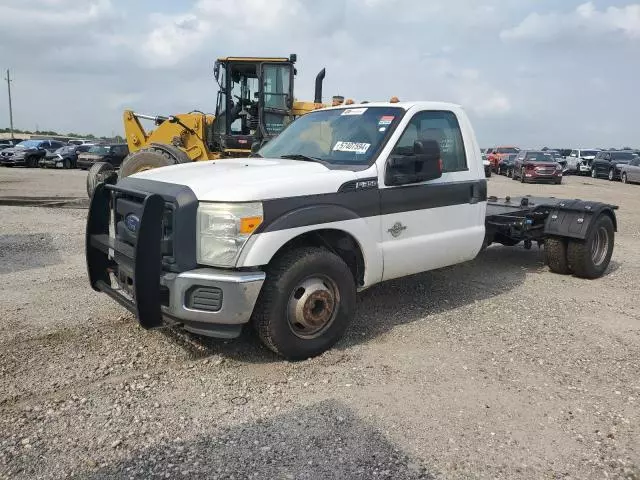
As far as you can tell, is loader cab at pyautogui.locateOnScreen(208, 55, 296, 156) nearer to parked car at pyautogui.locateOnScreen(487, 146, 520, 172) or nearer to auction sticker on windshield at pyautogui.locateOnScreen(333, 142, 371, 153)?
auction sticker on windshield at pyautogui.locateOnScreen(333, 142, 371, 153)

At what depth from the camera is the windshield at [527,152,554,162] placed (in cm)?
2811

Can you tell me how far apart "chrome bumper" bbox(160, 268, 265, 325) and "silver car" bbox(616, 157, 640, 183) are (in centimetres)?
2915

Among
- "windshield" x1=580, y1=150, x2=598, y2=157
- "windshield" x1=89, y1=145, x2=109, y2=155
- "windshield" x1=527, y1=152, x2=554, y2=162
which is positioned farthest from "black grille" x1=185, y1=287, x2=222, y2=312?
"windshield" x1=580, y1=150, x2=598, y2=157

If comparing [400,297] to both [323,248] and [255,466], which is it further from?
[255,466]

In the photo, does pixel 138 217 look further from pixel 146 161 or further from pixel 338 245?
pixel 146 161

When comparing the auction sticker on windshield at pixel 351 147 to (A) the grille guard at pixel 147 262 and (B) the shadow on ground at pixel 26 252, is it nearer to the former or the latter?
(A) the grille guard at pixel 147 262

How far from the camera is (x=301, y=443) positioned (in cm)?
329

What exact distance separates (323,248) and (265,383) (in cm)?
113

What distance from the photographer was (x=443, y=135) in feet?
18.2

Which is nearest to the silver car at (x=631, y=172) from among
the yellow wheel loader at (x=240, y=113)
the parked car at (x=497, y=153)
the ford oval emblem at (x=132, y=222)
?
the parked car at (x=497, y=153)

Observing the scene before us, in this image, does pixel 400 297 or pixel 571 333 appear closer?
pixel 571 333

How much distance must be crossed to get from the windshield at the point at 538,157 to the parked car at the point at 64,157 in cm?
2445

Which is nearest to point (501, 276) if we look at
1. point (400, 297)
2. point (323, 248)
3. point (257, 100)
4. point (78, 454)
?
point (400, 297)

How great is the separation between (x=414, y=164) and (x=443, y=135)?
2.88 feet
